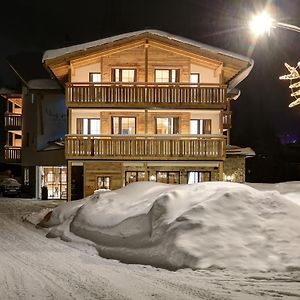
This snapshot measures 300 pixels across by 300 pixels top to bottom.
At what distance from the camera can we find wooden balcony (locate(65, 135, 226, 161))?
92.7ft

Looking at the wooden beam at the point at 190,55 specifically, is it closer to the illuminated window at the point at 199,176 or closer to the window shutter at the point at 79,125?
the window shutter at the point at 79,125

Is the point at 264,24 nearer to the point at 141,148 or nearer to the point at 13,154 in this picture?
the point at 141,148

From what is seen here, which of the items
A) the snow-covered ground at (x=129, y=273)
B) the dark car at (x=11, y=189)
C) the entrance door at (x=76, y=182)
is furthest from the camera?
the dark car at (x=11, y=189)

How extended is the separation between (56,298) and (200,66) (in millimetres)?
24650

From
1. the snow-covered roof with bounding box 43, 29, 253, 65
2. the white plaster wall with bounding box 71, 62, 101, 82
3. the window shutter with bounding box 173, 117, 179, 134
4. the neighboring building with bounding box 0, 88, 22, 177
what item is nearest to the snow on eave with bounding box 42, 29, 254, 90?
the snow-covered roof with bounding box 43, 29, 253, 65

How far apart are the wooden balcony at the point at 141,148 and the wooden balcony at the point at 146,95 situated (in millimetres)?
1884

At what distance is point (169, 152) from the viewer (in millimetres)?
28344

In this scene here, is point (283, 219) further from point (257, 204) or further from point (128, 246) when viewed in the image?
point (128, 246)

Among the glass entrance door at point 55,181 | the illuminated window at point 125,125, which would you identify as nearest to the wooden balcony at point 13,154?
the glass entrance door at point 55,181

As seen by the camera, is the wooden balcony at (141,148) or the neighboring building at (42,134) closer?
the wooden balcony at (141,148)

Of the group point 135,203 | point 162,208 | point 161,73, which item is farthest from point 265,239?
point 161,73

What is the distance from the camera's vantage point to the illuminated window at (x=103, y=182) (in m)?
29.2

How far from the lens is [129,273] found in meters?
10.2

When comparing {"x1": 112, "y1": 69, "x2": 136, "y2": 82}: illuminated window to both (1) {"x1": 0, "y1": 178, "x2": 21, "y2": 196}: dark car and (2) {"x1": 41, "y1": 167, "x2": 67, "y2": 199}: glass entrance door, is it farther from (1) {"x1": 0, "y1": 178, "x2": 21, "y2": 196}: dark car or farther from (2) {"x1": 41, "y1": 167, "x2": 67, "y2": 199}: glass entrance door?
(1) {"x1": 0, "y1": 178, "x2": 21, "y2": 196}: dark car
